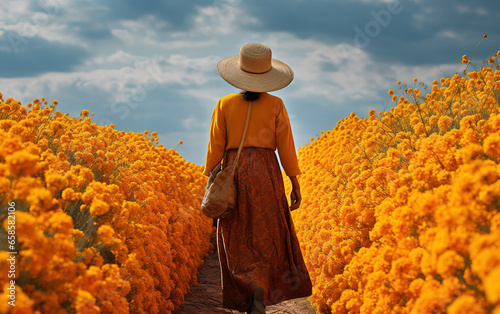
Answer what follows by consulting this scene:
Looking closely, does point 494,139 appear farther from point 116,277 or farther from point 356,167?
point 356,167

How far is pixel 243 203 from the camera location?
14.2 feet

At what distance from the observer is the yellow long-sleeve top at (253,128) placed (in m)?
4.32

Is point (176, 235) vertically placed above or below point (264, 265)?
above

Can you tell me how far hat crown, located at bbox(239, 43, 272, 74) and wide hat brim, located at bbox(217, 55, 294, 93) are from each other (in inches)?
1.8

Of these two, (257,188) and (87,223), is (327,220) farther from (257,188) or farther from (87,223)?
(87,223)

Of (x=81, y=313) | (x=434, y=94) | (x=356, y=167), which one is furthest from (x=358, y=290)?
(x=434, y=94)

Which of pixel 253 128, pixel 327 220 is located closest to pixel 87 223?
pixel 253 128

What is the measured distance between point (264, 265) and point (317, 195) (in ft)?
8.10

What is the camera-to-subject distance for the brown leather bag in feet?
13.6

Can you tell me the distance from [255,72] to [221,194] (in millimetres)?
1270

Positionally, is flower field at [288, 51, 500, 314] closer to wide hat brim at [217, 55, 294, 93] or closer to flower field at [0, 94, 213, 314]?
wide hat brim at [217, 55, 294, 93]

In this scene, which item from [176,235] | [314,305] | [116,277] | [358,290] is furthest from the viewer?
[176,235]

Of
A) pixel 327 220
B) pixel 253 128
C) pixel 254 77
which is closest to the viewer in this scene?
pixel 253 128

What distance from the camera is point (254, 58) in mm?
4457
